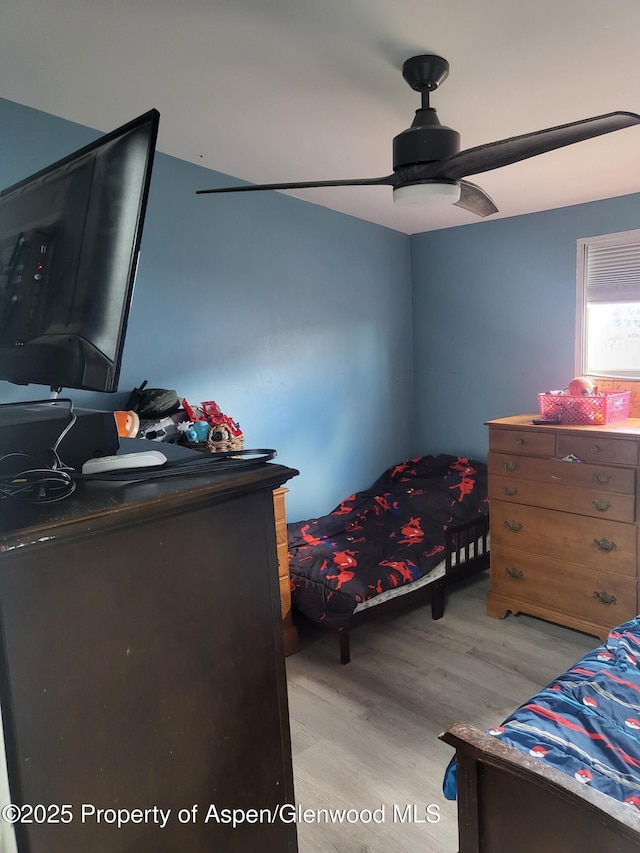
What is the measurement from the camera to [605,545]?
8.39 feet

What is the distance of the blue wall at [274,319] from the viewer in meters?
2.51

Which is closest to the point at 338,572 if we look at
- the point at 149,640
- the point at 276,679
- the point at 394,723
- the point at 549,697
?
the point at 394,723

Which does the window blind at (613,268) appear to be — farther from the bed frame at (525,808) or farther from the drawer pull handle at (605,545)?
the bed frame at (525,808)

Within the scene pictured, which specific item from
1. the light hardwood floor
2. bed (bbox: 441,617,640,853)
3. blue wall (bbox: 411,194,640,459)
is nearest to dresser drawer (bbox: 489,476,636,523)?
the light hardwood floor

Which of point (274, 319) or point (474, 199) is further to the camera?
point (274, 319)

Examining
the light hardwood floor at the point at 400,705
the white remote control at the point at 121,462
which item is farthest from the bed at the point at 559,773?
the white remote control at the point at 121,462

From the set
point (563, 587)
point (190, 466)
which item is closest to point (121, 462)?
point (190, 466)

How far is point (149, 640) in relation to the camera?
0.73 m

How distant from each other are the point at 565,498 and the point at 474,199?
1.49 m

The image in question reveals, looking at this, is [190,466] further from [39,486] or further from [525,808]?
[525,808]

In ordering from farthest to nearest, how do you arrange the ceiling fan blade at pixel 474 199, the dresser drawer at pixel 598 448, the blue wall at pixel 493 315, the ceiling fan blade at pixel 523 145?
the blue wall at pixel 493 315
the dresser drawer at pixel 598 448
the ceiling fan blade at pixel 474 199
the ceiling fan blade at pixel 523 145

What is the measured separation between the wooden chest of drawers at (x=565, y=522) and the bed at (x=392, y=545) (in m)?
0.28

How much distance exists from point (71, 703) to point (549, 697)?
1175mm

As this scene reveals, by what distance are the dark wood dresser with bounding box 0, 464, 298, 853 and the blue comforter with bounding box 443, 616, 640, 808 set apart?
596 mm
